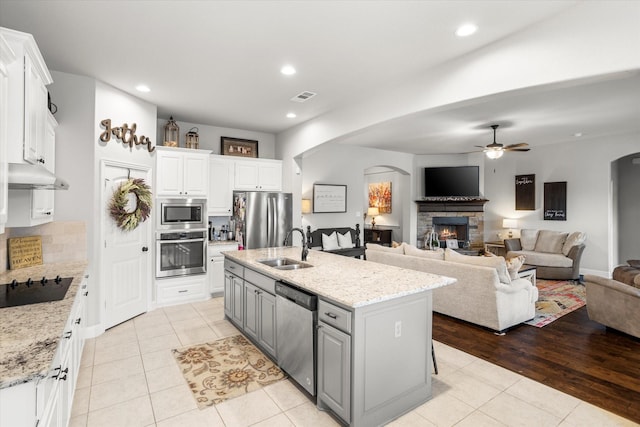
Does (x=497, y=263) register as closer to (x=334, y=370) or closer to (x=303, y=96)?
(x=334, y=370)

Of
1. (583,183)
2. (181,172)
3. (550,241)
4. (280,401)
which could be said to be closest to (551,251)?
(550,241)

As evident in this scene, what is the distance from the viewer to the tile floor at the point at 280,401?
229cm

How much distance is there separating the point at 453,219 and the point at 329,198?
12.4 ft

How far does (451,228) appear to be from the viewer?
9.06 meters

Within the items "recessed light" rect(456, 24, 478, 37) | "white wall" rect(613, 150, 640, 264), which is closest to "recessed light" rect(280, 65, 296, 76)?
"recessed light" rect(456, 24, 478, 37)

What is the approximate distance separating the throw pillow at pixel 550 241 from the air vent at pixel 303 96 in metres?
6.21

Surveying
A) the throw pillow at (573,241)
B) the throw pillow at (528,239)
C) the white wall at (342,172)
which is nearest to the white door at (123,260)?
the white wall at (342,172)

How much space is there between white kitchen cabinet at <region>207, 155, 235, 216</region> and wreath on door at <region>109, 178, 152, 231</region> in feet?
3.87

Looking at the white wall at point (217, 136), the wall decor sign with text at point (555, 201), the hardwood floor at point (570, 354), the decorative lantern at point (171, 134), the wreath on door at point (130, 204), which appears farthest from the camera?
the wall decor sign with text at point (555, 201)

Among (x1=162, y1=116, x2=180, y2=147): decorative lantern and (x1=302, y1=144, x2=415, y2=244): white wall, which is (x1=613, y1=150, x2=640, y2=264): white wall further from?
(x1=162, y1=116, x2=180, y2=147): decorative lantern

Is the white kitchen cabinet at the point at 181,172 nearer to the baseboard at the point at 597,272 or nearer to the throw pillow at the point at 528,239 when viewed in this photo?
the throw pillow at the point at 528,239

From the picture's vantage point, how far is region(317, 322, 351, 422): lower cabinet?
210 cm

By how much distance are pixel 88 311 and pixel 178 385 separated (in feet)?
6.04

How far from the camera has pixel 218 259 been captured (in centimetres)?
543
